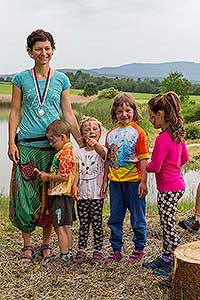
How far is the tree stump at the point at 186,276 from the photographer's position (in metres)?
3.93

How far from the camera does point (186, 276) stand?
3.96 metres

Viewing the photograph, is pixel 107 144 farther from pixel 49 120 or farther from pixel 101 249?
pixel 101 249

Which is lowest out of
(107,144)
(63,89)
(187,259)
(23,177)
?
(187,259)

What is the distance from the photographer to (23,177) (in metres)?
5.05

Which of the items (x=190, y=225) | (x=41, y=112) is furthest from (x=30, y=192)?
(x=190, y=225)

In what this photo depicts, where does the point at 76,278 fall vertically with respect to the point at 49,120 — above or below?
below

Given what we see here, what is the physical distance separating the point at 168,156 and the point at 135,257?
3.20 ft

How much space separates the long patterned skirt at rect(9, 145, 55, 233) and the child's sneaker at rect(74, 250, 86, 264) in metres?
0.37

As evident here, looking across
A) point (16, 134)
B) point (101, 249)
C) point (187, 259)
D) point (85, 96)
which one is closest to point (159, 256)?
point (101, 249)

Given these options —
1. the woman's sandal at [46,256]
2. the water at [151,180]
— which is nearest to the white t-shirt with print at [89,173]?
the woman's sandal at [46,256]

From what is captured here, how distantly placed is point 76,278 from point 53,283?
0.19 m

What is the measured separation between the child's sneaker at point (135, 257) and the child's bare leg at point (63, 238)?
55cm

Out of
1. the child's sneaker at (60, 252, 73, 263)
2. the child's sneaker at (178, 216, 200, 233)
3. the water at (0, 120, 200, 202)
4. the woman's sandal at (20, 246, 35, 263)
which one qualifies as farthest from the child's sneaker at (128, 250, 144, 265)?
the water at (0, 120, 200, 202)

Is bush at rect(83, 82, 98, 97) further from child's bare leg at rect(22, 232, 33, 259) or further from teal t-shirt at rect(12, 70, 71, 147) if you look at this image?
teal t-shirt at rect(12, 70, 71, 147)
